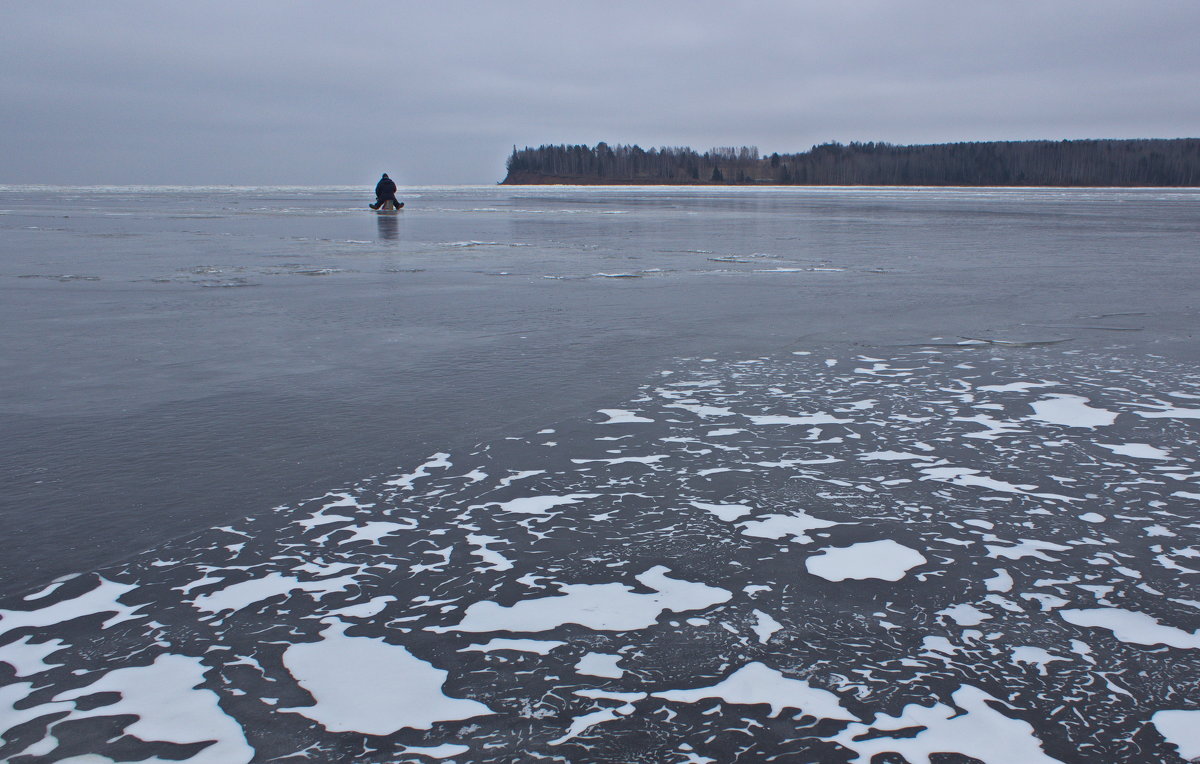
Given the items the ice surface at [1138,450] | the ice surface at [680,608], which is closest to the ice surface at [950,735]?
the ice surface at [680,608]

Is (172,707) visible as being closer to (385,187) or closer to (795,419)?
(795,419)

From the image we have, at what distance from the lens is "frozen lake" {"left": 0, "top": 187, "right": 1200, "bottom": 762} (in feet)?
8.52

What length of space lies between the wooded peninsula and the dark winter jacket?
4720 inches

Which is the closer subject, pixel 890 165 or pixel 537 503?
pixel 537 503

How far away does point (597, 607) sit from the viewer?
127 inches

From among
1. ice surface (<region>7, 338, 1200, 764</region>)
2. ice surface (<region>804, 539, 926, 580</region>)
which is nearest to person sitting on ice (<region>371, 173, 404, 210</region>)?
ice surface (<region>7, 338, 1200, 764</region>)

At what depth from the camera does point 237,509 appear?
4.06m

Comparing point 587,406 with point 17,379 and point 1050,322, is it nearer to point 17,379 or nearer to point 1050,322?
point 17,379

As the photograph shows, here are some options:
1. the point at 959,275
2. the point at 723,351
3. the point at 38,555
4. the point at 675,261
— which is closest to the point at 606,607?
the point at 38,555

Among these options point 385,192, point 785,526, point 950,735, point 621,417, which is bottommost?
point 950,735

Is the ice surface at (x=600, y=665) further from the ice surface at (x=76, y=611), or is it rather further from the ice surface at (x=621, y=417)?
the ice surface at (x=621, y=417)

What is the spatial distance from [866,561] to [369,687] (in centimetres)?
193

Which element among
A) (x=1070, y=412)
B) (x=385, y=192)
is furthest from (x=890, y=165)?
(x=1070, y=412)

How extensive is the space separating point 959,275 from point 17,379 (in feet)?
40.0
